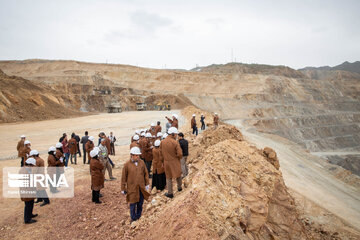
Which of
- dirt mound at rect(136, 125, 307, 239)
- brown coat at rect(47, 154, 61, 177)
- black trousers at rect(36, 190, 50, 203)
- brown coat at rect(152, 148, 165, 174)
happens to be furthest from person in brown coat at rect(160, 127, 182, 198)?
brown coat at rect(47, 154, 61, 177)

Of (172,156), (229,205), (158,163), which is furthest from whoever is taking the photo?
(158,163)

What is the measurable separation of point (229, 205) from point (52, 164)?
5020mm

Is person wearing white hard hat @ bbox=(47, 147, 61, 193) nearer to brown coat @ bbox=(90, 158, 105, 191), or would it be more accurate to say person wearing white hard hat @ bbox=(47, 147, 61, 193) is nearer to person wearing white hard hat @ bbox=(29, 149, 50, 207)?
person wearing white hard hat @ bbox=(29, 149, 50, 207)

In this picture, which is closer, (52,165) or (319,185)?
(52,165)

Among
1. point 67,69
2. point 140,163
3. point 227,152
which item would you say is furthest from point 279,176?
point 67,69

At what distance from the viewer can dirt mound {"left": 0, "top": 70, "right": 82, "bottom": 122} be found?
24.8 meters

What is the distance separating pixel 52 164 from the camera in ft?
22.1

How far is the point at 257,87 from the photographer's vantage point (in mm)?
58812

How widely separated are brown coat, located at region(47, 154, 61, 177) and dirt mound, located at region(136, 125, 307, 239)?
3.23 m

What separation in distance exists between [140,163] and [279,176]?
4.19 meters

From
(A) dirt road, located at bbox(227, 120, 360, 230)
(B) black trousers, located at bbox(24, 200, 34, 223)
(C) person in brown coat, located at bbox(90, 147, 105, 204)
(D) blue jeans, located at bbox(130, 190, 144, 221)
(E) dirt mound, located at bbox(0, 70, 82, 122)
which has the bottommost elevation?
(A) dirt road, located at bbox(227, 120, 360, 230)

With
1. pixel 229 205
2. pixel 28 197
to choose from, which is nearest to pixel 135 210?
pixel 229 205

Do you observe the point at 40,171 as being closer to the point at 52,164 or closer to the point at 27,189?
the point at 27,189

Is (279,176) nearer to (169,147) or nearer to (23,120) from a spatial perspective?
(169,147)
